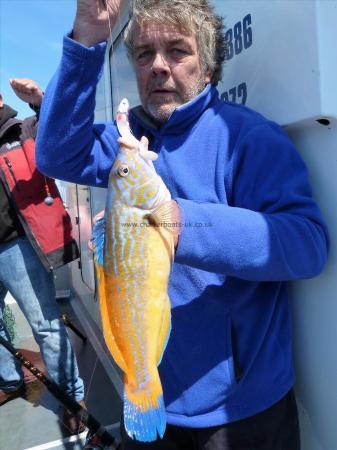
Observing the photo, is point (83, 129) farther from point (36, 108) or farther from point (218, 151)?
point (36, 108)

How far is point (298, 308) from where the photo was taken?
161 centimetres

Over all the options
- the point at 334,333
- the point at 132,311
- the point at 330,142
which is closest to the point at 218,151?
the point at 330,142

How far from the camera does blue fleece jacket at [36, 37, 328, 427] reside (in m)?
1.21

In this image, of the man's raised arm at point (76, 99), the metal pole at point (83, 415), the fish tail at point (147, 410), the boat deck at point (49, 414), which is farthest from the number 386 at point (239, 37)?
the boat deck at point (49, 414)

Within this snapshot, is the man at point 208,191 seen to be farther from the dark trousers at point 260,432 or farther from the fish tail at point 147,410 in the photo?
the fish tail at point 147,410

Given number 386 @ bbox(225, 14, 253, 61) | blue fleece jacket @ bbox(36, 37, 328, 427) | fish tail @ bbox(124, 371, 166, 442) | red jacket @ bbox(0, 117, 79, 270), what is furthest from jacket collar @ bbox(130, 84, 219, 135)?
red jacket @ bbox(0, 117, 79, 270)

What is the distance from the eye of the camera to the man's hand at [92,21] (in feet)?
4.56

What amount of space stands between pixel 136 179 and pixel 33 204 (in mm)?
1928

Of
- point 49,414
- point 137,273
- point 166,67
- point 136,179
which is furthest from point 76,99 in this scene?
point 49,414

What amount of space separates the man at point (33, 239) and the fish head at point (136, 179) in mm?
1812

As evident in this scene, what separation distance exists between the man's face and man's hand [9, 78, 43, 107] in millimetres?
1437

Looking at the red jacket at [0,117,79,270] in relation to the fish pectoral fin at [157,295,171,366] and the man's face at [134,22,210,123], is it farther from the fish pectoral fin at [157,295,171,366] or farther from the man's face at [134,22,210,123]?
the fish pectoral fin at [157,295,171,366]

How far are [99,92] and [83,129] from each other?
2.77 m

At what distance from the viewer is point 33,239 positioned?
2846 mm
